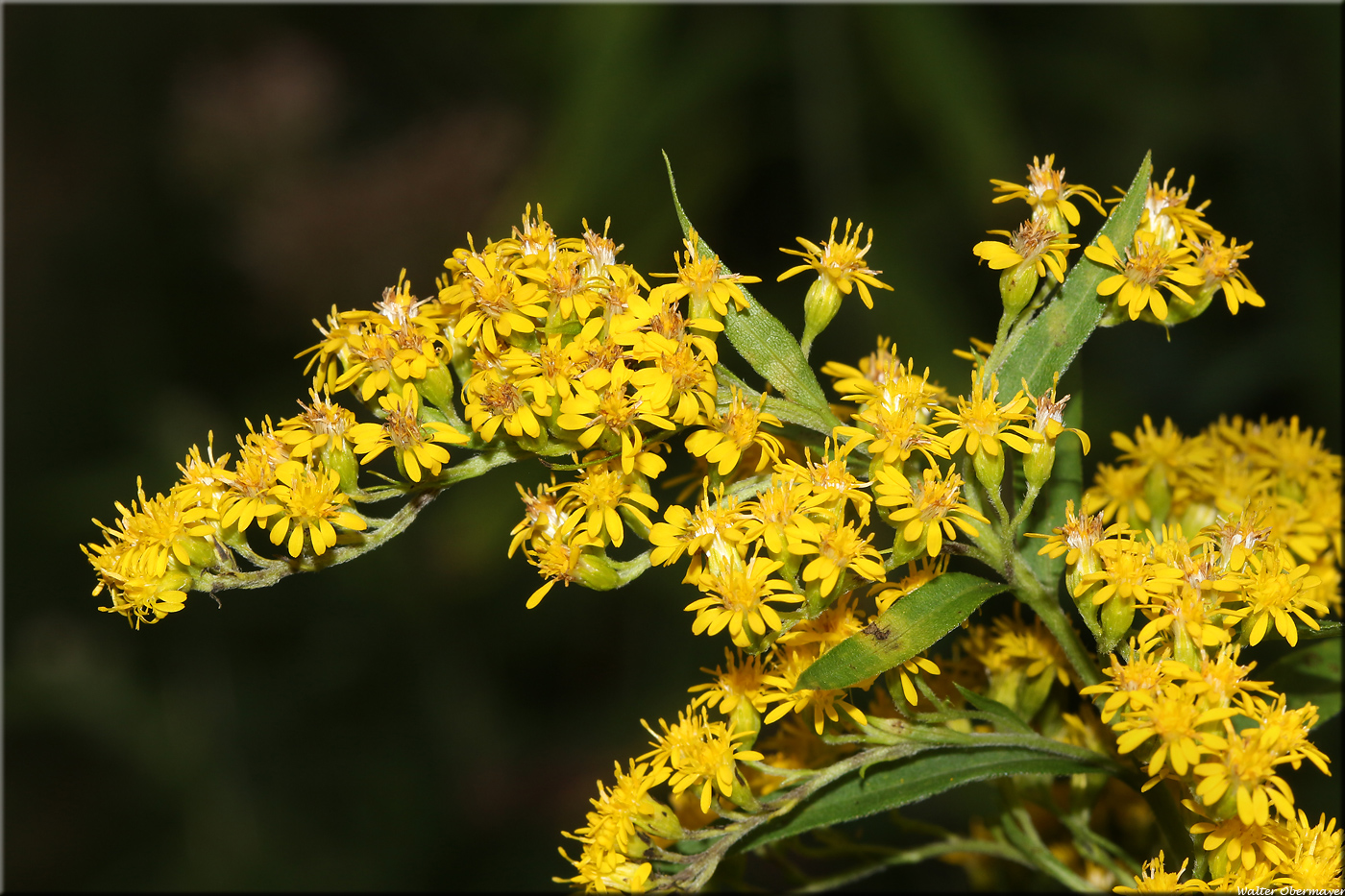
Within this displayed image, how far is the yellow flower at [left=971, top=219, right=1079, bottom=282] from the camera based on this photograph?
5.01ft

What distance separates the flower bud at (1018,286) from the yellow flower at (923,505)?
34 centimetres

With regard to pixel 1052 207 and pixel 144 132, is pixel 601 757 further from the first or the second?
pixel 144 132

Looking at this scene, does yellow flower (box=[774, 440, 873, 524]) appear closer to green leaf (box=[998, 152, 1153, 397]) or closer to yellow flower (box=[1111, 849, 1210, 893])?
green leaf (box=[998, 152, 1153, 397])

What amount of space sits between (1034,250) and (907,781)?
0.80 m

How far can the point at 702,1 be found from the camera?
14.7 ft

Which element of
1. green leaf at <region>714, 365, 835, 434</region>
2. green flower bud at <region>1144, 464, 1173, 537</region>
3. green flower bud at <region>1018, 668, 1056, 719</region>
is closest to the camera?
green leaf at <region>714, 365, 835, 434</region>

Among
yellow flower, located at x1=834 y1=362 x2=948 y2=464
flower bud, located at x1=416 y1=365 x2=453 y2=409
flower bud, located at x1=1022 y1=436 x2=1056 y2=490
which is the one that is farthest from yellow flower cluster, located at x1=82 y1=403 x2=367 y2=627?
flower bud, located at x1=1022 y1=436 x2=1056 y2=490

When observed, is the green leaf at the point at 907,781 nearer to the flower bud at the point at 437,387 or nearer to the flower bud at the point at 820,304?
the flower bud at the point at 820,304

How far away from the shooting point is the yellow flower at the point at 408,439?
1411mm

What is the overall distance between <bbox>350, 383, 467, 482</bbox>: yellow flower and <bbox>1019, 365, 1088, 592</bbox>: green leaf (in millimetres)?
856

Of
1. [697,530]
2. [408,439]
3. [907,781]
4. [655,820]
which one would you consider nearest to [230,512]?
[408,439]

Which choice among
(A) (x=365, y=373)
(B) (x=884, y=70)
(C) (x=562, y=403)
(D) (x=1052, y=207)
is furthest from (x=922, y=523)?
(B) (x=884, y=70)

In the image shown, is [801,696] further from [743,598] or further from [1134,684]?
[1134,684]

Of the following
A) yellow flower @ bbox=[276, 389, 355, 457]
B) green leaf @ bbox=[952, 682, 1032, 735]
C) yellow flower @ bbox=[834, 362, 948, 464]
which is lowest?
green leaf @ bbox=[952, 682, 1032, 735]
